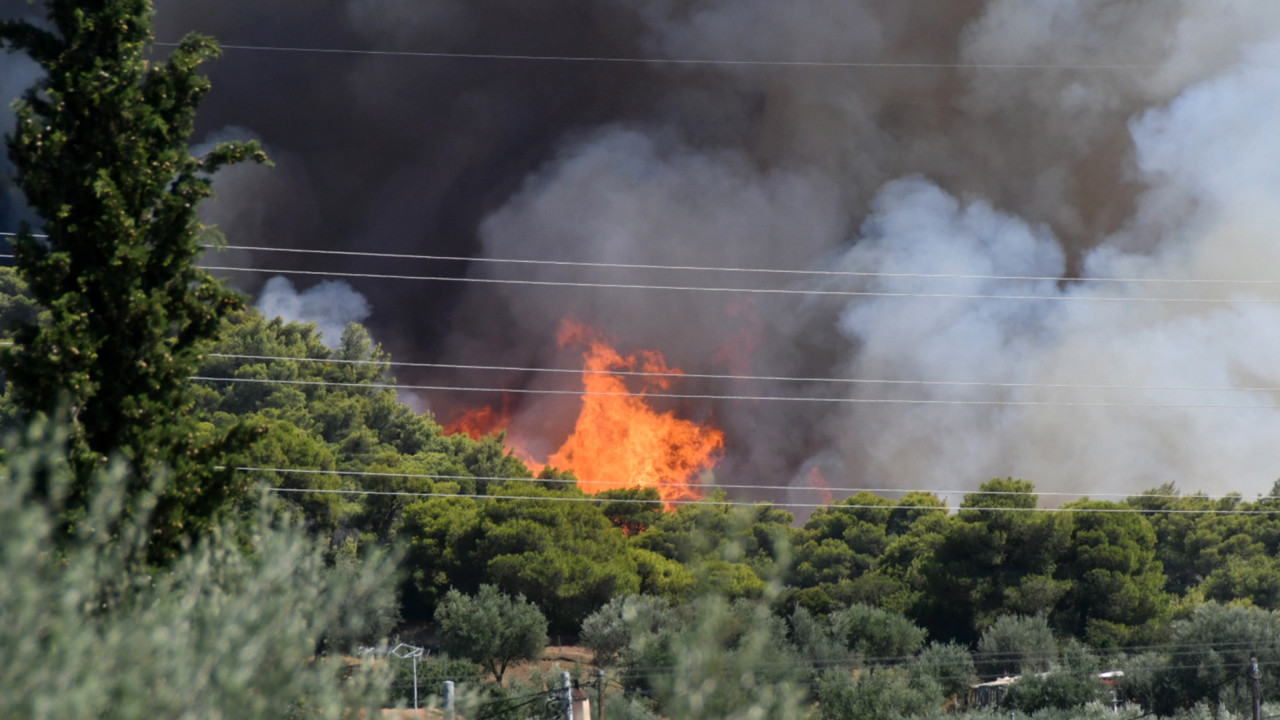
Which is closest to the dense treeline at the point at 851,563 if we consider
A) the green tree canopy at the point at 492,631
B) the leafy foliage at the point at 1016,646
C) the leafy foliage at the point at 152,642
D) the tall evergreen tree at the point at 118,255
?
the leafy foliage at the point at 1016,646

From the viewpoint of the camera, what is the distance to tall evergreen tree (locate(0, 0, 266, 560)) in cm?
1065

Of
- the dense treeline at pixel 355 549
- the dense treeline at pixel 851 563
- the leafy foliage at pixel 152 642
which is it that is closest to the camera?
the leafy foliage at pixel 152 642

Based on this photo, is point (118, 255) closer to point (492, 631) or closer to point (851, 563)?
point (492, 631)

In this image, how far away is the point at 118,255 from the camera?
35.7ft

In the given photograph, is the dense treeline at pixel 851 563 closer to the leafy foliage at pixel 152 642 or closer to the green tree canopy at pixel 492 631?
the green tree canopy at pixel 492 631

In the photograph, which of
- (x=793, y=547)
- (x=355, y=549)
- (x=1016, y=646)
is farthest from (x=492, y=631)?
(x=1016, y=646)

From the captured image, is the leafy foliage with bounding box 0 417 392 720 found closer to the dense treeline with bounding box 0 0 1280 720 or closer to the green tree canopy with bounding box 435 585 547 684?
the dense treeline with bounding box 0 0 1280 720

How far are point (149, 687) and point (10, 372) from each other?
8379mm

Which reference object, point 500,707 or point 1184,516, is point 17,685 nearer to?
point 500,707

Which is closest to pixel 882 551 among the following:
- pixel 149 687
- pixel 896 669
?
pixel 896 669

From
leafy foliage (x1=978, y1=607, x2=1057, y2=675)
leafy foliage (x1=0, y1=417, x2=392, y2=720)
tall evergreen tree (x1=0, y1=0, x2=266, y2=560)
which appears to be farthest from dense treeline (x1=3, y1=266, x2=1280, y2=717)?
leafy foliage (x1=0, y1=417, x2=392, y2=720)

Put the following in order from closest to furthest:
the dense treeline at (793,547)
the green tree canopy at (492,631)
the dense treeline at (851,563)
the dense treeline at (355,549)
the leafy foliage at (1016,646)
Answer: the dense treeline at (355,549), the dense treeline at (851,563), the leafy foliage at (1016,646), the green tree canopy at (492,631), the dense treeline at (793,547)

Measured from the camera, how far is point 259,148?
40.0ft

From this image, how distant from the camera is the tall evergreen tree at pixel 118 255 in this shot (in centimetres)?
1065
